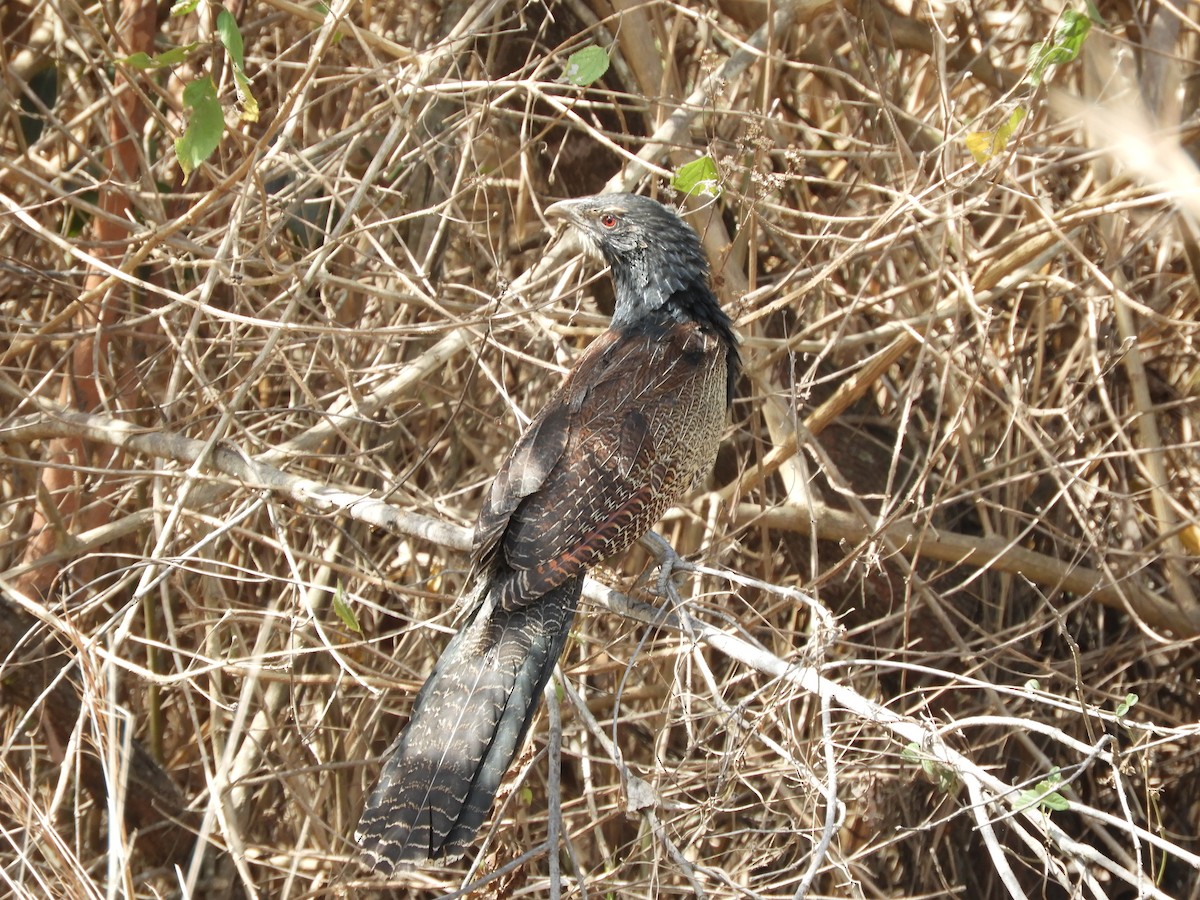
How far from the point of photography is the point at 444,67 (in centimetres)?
466

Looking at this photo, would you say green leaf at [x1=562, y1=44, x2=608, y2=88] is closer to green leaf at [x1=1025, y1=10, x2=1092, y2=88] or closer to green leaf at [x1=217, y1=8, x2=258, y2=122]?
green leaf at [x1=217, y1=8, x2=258, y2=122]

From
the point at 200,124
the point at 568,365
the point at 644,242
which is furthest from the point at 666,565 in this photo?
the point at 200,124

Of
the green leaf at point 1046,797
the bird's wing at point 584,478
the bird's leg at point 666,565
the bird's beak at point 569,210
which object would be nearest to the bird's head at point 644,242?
the bird's beak at point 569,210

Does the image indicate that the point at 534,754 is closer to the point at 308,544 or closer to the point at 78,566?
the point at 308,544

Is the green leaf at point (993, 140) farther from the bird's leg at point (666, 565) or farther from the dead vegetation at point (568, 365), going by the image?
the bird's leg at point (666, 565)

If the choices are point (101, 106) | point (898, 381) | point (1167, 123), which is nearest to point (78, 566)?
point (101, 106)

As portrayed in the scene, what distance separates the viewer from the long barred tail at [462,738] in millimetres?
2912

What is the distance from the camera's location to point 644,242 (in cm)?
406

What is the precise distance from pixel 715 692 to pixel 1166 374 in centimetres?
329

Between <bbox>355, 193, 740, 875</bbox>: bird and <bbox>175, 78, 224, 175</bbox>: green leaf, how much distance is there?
1210 mm

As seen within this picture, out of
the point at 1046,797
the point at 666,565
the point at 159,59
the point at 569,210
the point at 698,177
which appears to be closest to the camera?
the point at 1046,797

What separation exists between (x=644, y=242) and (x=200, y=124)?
1509 mm

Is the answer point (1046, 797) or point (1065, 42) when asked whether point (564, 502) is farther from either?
point (1065, 42)

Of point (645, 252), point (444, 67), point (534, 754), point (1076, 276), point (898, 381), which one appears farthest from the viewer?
point (898, 381)
